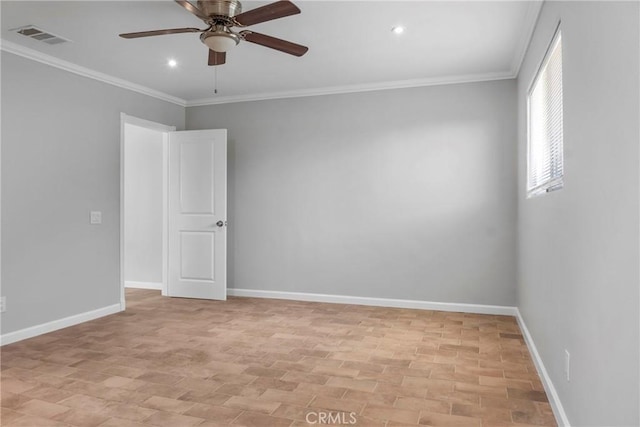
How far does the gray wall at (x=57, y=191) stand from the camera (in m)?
3.87

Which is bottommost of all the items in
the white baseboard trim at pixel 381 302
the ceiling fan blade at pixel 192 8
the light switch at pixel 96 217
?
the white baseboard trim at pixel 381 302

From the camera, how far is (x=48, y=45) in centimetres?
388

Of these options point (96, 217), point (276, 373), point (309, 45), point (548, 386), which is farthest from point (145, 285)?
point (548, 386)

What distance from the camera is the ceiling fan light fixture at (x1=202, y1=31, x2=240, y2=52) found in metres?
2.90

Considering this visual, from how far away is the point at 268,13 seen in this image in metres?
2.67

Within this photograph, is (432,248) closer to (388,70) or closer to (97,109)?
(388,70)

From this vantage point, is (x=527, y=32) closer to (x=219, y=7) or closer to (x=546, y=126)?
(x=546, y=126)

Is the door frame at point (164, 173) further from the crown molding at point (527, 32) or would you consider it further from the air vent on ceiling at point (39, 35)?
the crown molding at point (527, 32)

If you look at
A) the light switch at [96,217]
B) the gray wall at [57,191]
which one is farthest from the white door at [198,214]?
the light switch at [96,217]

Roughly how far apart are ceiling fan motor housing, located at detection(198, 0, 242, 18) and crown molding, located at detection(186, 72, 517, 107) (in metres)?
2.50

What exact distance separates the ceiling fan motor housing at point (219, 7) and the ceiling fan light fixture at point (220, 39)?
0.39ft

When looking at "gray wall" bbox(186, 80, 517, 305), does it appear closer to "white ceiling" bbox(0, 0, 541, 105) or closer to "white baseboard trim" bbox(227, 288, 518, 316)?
"white baseboard trim" bbox(227, 288, 518, 316)

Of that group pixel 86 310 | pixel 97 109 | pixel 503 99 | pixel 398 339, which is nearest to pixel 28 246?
pixel 86 310

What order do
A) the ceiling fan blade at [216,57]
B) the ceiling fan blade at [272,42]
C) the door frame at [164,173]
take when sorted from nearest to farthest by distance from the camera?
the ceiling fan blade at [272,42], the ceiling fan blade at [216,57], the door frame at [164,173]
